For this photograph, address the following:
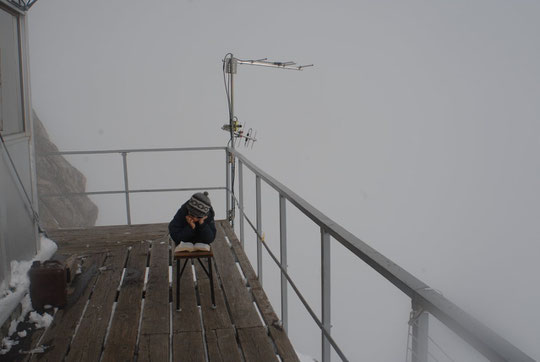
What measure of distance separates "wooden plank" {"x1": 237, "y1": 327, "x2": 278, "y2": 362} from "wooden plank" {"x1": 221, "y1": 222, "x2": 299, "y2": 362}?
0.05 meters

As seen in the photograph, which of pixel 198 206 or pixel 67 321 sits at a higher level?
pixel 198 206

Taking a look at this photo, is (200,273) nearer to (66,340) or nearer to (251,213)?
(66,340)

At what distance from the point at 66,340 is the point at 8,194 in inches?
47.6

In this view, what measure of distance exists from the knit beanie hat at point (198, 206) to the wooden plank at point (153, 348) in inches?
28.2

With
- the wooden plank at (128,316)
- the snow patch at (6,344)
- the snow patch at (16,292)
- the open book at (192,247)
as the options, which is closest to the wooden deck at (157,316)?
the wooden plank at (128,316)

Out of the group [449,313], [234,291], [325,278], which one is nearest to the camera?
[449,313]

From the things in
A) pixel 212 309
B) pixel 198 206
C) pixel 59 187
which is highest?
pixel 198 206

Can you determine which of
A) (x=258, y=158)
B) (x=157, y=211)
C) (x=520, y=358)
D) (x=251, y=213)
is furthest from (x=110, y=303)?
(x=251, y=213)

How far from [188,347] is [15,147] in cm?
197

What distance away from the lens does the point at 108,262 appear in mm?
3848

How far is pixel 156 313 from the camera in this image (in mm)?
2855

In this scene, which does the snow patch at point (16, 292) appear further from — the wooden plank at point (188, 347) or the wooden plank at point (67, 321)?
the wooden plank at point (188, 347)

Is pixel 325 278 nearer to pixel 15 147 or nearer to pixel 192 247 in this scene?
pixel 192 247

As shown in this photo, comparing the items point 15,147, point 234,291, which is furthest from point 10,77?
point 234,291
